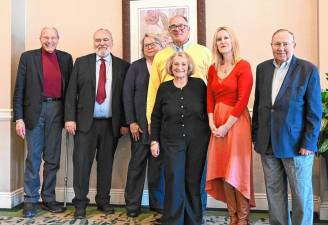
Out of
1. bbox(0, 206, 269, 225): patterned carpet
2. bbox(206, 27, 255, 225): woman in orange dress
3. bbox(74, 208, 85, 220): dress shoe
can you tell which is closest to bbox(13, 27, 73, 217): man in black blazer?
bbox(0, 206, 269, 225): patterned carpet

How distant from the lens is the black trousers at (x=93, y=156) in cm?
332

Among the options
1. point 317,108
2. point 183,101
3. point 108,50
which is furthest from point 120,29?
point 317,108

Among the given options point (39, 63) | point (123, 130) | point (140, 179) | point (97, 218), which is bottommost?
point (97, 218)

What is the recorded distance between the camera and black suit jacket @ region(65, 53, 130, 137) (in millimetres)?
3293

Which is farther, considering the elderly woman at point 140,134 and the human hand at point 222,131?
the elderly woman at point 140,134

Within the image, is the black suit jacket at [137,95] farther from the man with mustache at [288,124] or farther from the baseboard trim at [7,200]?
the baseboard trim at [7,200]

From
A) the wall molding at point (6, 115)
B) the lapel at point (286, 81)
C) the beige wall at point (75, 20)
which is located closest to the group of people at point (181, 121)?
the lapel at point (286, 81)

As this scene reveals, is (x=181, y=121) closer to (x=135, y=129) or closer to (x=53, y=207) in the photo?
(x=135, y=129)

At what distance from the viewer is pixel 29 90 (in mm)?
3383

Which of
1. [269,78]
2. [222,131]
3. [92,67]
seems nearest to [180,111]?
[222,131]

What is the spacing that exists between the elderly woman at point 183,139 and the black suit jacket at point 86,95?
0.74 m

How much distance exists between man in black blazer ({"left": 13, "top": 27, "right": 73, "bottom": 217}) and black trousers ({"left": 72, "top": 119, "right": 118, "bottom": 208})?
0.26m

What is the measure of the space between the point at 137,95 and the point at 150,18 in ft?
2.76

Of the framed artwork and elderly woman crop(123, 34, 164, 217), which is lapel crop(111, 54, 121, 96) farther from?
the framed artwork
